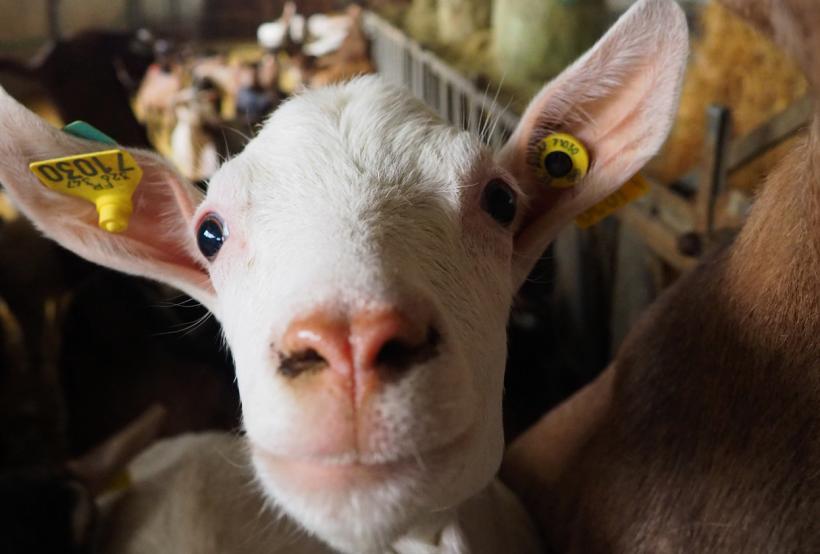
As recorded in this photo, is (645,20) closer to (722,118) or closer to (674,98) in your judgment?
(674,98)

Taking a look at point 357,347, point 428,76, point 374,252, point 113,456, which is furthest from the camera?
point 428,76

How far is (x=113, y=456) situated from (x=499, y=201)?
65.0 inches

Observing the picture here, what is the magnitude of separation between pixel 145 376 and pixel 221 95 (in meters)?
2.37

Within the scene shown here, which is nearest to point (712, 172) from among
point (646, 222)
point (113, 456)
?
point (646, 222)

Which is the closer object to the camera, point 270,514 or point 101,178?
point 101,178

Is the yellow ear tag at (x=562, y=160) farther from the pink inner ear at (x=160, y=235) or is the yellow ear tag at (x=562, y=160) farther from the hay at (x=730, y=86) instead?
the hay at (x=730, y=86)

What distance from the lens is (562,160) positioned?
130cm

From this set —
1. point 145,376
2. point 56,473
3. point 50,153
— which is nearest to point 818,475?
point 50,153

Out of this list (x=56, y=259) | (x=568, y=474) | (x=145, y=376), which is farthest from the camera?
(x=56, y=259)

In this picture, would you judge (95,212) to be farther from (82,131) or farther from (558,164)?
(558,164)

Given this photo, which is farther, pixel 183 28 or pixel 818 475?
pixel 183 28

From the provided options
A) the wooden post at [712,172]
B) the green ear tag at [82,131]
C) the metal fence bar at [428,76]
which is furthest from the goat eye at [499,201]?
the metal fence bar at [428,76]

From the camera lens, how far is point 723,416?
3.60 ft

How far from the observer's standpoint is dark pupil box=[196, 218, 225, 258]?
116 cm
